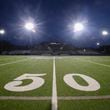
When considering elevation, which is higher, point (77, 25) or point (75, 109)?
point (77, 25)

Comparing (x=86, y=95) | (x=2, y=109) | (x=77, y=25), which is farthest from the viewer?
(x=77, y=25)

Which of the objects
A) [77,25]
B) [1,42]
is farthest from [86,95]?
[1,42]

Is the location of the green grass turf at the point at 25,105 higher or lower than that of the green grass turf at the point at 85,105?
higher

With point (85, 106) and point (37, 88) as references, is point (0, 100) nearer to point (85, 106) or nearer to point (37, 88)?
point (37, 88)

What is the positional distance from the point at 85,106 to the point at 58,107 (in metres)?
0.59

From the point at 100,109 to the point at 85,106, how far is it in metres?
0.33

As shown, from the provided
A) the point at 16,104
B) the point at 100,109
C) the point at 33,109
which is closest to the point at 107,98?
the point at 100,109

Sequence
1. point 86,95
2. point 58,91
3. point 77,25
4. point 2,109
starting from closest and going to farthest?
point 2,109
point 86,95
point 58,91
point 77,25

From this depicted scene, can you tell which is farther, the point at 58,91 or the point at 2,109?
the point at 58,91

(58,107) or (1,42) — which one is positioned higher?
(1,42)

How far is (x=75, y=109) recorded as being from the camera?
12.1 ft

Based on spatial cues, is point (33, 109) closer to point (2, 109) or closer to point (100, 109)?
point (2, 109)

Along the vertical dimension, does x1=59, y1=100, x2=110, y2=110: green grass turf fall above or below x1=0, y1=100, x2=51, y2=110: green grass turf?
below

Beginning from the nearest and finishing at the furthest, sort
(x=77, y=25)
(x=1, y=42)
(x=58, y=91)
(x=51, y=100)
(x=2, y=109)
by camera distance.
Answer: (x=2, y=109)
(x=51, y=100)
(x=58, y=91)
(x=77, y=25)
(x=1, y=42)
